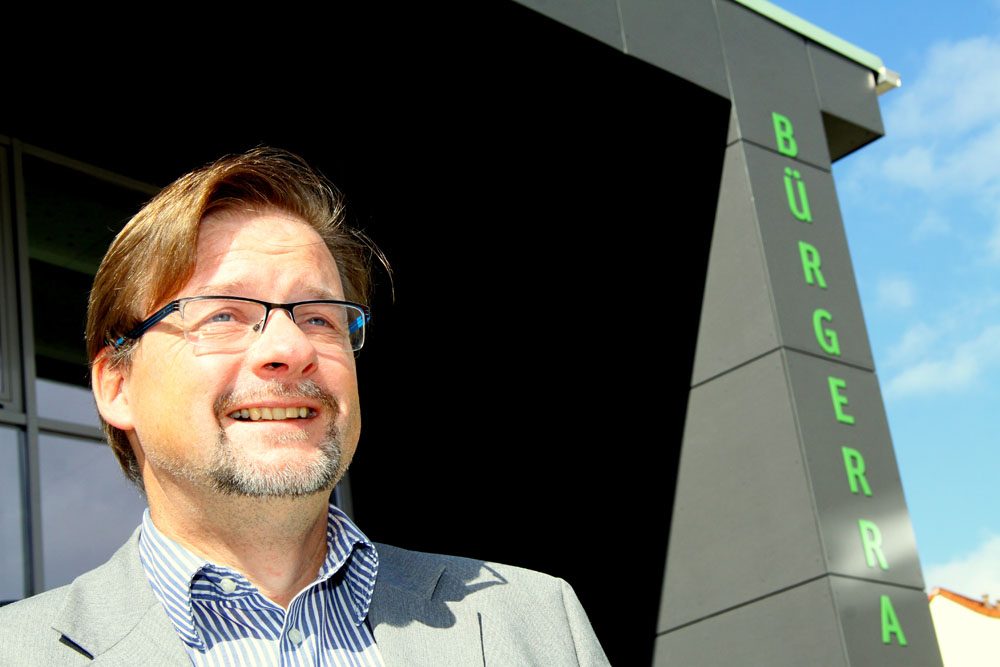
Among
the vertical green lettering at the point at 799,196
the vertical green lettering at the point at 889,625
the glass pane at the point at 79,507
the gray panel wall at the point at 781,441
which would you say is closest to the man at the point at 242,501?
the glass pane at the point at 79,507

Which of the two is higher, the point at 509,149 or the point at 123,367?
the point at 509,149

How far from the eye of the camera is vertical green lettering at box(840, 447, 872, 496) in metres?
6.80

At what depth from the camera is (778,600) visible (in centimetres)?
657

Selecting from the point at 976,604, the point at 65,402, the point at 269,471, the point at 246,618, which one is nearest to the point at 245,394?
the point at 269,471

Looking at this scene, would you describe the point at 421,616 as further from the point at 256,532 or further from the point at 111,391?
the point at 111,391

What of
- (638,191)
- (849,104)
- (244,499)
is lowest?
(244,499)

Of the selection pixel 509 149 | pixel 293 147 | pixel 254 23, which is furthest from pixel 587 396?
pixel 254 23

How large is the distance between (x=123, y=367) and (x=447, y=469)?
612cm

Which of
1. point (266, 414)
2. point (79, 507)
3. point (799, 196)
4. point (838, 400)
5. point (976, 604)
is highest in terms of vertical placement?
point (976, 604)

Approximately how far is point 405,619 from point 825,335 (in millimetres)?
5267

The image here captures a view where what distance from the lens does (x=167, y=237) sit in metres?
2.50

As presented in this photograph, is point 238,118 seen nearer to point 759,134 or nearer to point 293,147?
point 293,147

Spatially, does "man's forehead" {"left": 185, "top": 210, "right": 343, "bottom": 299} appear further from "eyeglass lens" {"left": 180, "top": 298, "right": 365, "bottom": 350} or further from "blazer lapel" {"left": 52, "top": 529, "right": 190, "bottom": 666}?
"blazer lapel" {"left": 52, "top": 529, "right": 190, "bottom": 666}

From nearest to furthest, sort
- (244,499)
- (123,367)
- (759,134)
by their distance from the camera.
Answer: (244,499), (123,367), (759,134)
